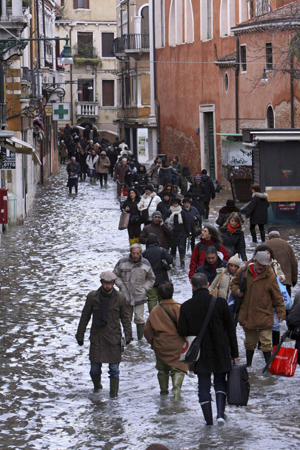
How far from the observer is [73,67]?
66.4m

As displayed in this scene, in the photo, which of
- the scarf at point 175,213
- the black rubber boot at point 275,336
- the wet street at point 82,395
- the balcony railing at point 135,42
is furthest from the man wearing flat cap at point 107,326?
the balcony railing at point 135,42

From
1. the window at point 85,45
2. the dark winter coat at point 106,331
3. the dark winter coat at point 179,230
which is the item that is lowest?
the dark winter coat at point 106,331

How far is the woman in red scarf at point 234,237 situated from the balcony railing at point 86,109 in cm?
5352

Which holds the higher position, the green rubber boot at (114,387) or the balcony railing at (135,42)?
the balcony railing at (135,42)

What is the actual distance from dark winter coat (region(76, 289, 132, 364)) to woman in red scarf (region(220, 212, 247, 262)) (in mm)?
4795

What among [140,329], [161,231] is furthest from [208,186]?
A: [140,329]

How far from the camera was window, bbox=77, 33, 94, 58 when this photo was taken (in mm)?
66375

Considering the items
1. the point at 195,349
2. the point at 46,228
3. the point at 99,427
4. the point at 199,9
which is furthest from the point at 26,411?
the point at 199,9

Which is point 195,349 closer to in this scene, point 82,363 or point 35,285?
point 82,363

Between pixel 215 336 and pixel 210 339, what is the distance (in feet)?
0.19

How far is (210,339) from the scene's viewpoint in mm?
8297

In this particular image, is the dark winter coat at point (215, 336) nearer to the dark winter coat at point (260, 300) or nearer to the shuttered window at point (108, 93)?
the dark winter coat at point (260, 300)

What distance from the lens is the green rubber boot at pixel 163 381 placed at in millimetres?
9453

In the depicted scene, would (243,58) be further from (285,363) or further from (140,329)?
(285,363)
